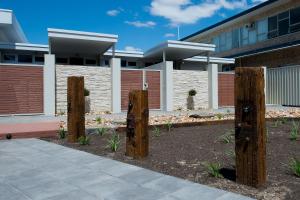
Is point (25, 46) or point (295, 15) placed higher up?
point (295, 15)

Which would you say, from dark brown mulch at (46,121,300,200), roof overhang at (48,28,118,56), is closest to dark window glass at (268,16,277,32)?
roof overhang at (48,28,118,56)

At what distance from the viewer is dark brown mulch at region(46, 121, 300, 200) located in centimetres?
445

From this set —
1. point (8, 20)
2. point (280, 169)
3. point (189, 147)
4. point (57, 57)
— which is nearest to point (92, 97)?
point (8, 20)

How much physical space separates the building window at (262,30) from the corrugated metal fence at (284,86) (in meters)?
4.76

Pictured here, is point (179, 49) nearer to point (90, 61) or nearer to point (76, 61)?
point (90, 61)

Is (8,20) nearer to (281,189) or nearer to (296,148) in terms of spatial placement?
(296,148)

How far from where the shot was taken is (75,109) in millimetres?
8750

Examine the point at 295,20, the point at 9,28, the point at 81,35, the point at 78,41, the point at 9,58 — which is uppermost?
the point at 295,20

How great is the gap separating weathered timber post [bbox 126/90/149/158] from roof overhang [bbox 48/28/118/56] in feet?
42.0

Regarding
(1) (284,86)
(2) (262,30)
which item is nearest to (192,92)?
(1) (284,86)

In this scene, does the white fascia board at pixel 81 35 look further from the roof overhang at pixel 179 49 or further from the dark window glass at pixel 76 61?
the dark window glass at pixel 76 61

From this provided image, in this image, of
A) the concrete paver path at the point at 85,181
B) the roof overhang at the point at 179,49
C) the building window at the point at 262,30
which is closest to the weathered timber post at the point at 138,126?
the concrete paver path at the point at 85,181

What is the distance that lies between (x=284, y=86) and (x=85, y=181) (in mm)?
22168

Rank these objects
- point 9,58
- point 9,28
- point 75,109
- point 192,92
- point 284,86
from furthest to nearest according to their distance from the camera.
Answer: point 284,86 → point 9,58 → point 192,92 → point 9,28 → point 75,109
